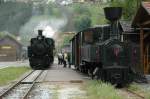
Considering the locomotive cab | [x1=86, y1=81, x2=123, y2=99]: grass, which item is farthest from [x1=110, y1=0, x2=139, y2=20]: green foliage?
[x1=86, y1=81, x2=123, y2=99]: grass

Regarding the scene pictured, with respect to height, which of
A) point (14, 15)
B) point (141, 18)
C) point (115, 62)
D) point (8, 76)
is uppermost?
point (14, 15)

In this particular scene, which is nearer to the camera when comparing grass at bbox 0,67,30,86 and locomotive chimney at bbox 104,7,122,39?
locomotive chimney at bbox 104,7,122,39

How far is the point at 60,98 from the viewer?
17141mm

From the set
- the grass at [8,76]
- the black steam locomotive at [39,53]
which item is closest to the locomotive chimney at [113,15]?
the grass at [8,76]

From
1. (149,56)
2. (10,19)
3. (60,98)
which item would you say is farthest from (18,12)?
(60,98)

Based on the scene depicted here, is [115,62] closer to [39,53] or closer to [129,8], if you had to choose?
[129,8]

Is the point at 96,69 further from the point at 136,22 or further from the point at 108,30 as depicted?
the point at 136,22

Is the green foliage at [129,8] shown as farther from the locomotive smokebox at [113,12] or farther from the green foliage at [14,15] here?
the green foliage at [14,15]

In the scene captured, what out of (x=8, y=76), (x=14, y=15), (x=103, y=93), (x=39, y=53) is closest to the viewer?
(x=103, y=93)

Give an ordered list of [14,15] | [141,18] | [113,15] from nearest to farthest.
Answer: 1. [113,15]
2. [141,18]
3. [14,15]

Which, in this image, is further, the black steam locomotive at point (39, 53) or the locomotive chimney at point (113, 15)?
the black steam locomotive at point (39, 53)

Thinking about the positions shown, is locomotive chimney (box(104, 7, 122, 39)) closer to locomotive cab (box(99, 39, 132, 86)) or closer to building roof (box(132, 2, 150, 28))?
locomotive cab (box(99, 39, 132, 86))

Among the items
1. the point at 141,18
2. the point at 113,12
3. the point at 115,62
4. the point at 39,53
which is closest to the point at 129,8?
the point at 39,53

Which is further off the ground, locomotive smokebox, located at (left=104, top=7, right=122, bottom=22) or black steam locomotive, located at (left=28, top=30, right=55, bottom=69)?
locomotive smokebox, located at (left=104, top=7, right=122, bottom=22)
